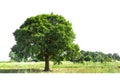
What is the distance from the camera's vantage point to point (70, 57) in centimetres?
5503

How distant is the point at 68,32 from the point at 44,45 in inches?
183

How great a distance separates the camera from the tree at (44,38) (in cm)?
5269

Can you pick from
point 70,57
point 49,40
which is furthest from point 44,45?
point 70,57

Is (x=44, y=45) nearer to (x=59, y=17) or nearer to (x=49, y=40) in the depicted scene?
(x=49, y=40)

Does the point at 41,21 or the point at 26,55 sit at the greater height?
the point at 41,21

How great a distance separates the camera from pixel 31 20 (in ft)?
182

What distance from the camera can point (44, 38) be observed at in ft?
174

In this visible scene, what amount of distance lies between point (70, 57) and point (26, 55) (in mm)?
7083

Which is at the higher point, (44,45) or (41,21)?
(41,21)

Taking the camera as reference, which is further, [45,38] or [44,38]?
[45,38]

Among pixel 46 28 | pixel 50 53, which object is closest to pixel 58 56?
pixel 50 53

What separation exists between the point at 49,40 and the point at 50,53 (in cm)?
228

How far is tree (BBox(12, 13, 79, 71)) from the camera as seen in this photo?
173 feet

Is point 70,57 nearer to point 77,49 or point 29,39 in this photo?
point 77,49
